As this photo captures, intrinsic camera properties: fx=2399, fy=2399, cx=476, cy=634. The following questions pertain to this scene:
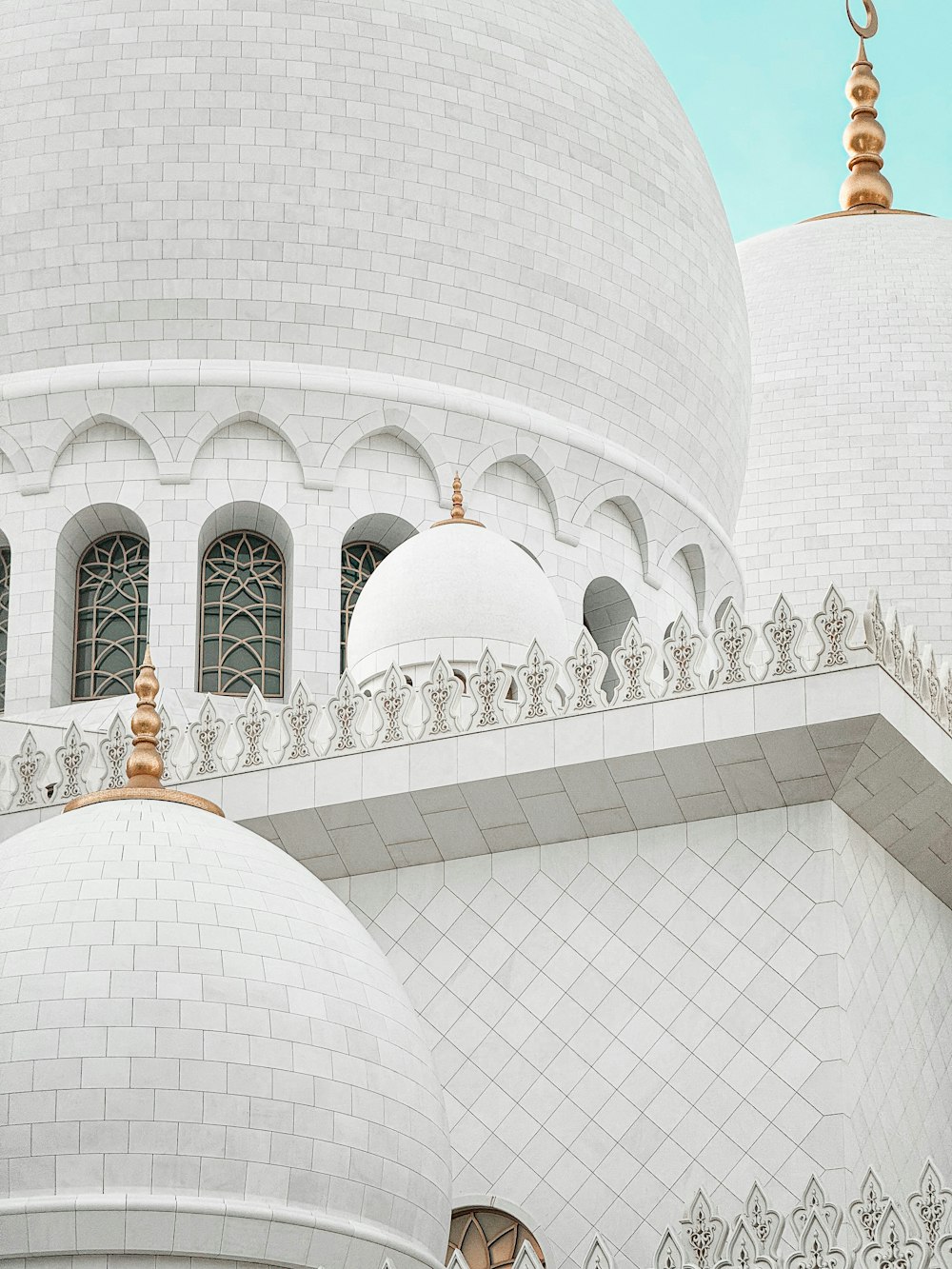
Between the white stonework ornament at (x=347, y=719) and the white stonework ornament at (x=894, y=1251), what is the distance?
4.86 metres

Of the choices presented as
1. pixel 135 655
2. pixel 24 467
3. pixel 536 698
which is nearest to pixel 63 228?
pixel 24 467

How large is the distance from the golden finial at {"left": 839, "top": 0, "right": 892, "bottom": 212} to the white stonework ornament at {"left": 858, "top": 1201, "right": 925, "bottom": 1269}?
20258 mm

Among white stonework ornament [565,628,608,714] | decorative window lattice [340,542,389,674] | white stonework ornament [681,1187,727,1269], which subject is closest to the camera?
white stonework ornament [681,1187,727,1269]

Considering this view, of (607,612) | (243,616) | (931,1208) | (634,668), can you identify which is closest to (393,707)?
(634,668)

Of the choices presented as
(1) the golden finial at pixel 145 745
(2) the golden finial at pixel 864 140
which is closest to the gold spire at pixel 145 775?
(1) the golden finial at pixel 145 745

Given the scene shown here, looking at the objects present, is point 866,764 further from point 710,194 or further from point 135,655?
point 710,194

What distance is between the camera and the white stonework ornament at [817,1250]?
10.9m

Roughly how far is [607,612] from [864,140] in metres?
13.7

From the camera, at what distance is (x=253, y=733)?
14852 millimetres

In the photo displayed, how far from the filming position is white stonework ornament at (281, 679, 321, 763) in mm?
14648

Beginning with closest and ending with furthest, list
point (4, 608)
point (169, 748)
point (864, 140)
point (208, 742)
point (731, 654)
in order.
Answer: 1. point (731, 654)
2. point (208, 742)
3. point (169, 748)
4. point (4, 608)
5. point (864, 140)

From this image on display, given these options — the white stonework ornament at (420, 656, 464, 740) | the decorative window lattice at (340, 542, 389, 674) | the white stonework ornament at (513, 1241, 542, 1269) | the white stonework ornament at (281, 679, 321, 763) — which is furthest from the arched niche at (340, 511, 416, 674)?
the white stonework ornament at (513, 1241, 542, 1269)

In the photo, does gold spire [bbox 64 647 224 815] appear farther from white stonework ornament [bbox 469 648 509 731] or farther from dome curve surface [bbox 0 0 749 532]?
dome curve surface [bbox 0 0 749 532]

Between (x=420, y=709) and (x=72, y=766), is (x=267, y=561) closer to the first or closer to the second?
(x=72, y=766)
